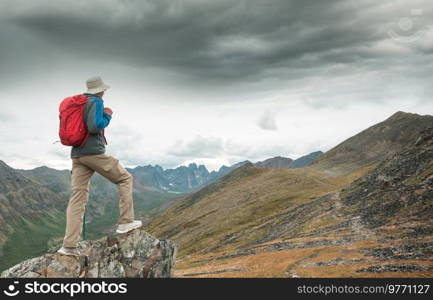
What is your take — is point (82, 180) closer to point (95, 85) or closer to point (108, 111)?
point (108, 111)

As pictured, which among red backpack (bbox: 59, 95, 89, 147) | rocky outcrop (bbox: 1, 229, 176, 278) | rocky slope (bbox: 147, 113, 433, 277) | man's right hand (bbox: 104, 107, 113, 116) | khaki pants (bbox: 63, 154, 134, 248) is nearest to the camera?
red backpack (bbox: 59, 95, 89, 147)

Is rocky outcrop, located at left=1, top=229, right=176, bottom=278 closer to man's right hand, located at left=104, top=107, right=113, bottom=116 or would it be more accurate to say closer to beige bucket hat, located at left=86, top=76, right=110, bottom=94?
man's right hand, located at left=104, top=107, right=113, bottom=116

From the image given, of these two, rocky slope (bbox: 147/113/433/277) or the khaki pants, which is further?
rocky slope (bbox: 147/113/433/277)

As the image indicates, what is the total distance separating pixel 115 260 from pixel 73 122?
8.70 meters

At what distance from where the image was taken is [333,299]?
15984mm

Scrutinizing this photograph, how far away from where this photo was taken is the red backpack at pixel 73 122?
1602 cm

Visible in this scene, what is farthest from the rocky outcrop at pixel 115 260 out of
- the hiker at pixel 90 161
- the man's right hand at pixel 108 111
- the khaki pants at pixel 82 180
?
the man's right hand at pixel 108 111

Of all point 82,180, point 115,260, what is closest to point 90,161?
point 82,180

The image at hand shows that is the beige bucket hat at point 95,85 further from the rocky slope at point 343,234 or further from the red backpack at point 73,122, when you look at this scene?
the rocky slope at point 343,234

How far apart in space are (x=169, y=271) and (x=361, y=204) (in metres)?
52.5

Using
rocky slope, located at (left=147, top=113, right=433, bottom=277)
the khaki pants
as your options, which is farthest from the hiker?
rocky slope, located at (left=147, top=113, right=433, bottom=277)

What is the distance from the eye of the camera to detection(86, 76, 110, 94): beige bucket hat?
16812 millimetres

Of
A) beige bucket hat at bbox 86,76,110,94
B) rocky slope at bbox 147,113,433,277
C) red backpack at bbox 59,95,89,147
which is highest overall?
beige bucket hat at bbox 86,76,110,94

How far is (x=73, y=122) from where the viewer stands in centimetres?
1603
